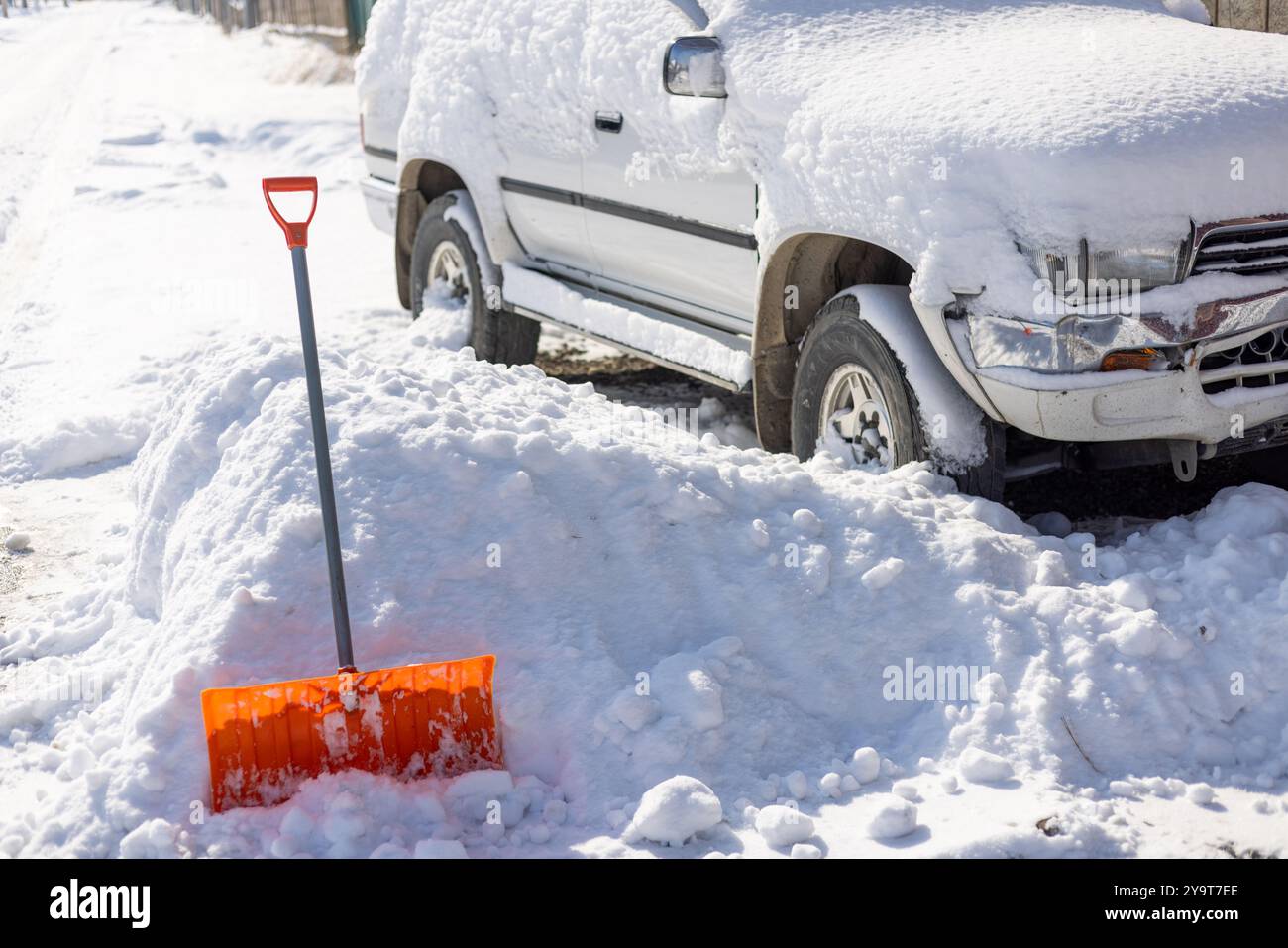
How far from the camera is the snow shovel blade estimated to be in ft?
11.3

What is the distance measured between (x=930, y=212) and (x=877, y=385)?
67 cm

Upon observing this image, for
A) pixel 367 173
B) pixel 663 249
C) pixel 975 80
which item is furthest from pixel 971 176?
pixel 367 173

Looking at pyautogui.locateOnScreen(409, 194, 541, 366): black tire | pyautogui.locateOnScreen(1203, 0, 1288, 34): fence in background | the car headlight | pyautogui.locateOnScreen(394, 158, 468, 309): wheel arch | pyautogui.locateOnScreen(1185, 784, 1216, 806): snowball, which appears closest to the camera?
pyautogui.locateOnScreen(1185, 784, 1216, 806): snowball

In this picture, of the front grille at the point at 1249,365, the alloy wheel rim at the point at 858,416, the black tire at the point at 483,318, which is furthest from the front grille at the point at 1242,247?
the black tire at the point at 483,318

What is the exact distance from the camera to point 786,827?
324 centimetres

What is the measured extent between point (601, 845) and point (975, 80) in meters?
2.51

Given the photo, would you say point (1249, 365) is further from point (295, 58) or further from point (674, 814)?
point (295, 58)

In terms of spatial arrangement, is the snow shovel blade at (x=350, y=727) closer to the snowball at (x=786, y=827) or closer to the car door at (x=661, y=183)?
the snowball at (x=786, y=827)

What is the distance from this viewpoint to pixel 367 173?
26.5 ft

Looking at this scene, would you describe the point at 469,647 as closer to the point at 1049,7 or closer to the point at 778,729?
the point at 778,729

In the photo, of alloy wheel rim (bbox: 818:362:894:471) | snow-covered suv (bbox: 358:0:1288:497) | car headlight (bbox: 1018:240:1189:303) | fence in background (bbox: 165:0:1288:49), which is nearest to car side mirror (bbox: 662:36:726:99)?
snow-covered suv (bbox: 358:0:1288:497)

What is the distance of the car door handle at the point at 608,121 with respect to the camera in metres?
5.52

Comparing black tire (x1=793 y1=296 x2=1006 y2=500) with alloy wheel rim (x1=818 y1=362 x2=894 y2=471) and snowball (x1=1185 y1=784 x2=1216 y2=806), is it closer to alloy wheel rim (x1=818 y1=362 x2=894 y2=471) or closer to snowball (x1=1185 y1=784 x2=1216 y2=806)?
alloy wheel rim (x1=818 y1=362 x2=894 y2=471)

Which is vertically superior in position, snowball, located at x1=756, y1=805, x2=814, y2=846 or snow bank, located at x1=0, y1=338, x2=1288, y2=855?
snow bank, located at x1=0, y1=338, x2=1288, y2=855
